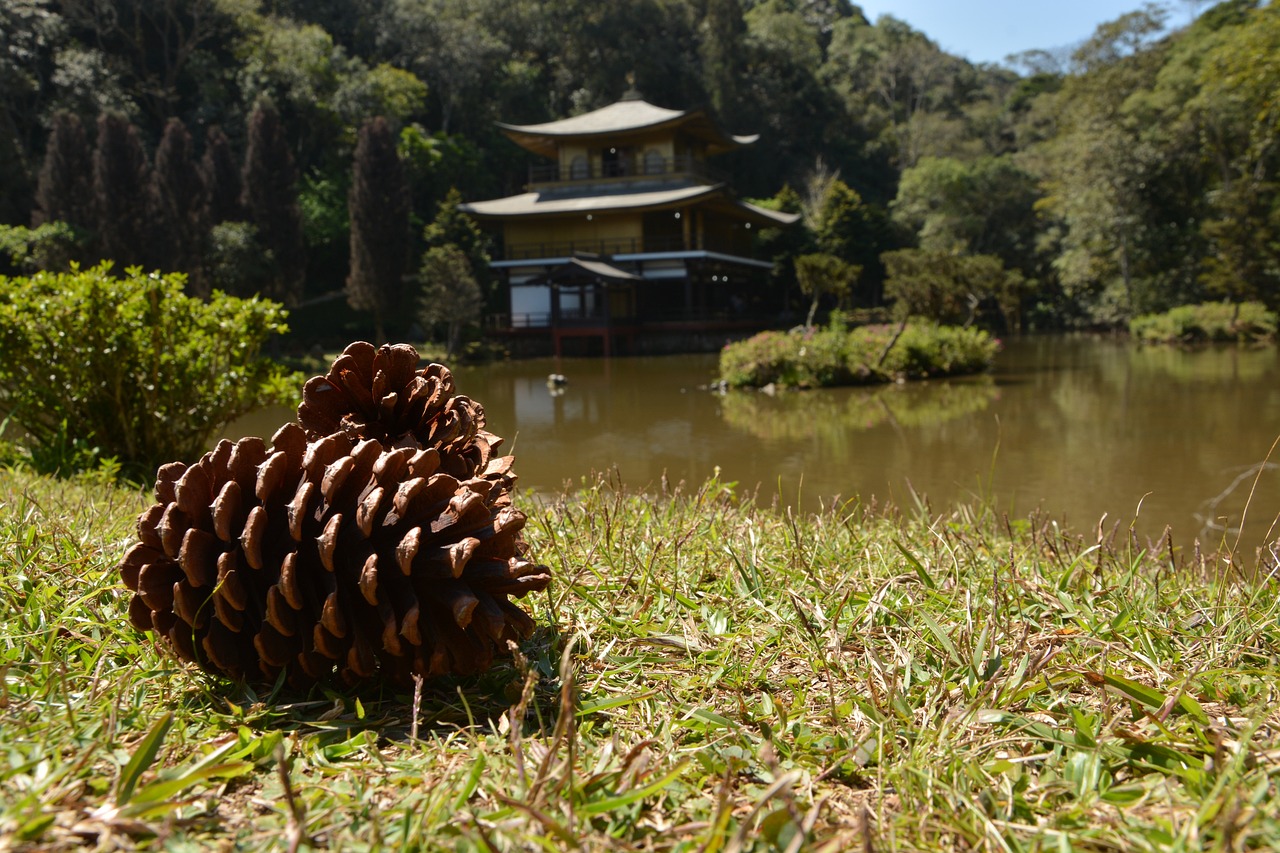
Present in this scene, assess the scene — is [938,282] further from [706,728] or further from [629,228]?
[706,728]

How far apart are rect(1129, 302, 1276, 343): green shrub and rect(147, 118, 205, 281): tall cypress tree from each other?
2282 cm

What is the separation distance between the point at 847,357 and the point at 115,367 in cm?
1162

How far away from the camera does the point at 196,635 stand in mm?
1251

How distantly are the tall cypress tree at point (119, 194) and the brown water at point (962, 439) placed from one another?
920 centimetres

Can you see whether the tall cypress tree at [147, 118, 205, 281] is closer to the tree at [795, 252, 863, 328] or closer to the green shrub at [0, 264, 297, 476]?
the tree at [795, 252, 863, 328]

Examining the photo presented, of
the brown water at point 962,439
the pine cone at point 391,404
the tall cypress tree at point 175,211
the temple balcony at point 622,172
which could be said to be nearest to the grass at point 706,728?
the pine cone at point 391,404

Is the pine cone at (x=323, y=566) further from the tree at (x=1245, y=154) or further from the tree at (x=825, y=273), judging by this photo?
the tree at (x=1245, y=154)

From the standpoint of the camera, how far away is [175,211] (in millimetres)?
19719

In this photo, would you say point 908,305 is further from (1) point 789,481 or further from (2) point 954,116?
(2) point 954,116

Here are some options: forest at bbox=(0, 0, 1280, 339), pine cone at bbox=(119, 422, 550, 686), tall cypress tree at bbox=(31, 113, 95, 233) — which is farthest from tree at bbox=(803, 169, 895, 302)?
pine cone at bbox=(119, 422, 550, 686)

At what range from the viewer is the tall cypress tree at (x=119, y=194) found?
19141mm

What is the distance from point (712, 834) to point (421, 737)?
45 cm

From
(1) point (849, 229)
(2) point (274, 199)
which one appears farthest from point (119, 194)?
(1) point (849, 229)

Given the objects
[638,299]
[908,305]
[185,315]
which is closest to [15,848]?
[185,315]
